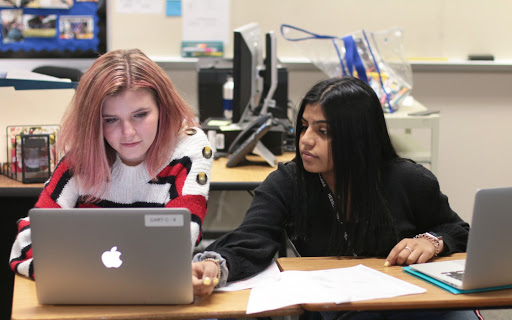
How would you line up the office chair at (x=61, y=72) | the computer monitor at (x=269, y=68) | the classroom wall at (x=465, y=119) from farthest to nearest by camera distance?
the classroom wall at (x=465, y=119) < the office chair at (x=61, y=72) < the computer monitor at (x=269, y=68)

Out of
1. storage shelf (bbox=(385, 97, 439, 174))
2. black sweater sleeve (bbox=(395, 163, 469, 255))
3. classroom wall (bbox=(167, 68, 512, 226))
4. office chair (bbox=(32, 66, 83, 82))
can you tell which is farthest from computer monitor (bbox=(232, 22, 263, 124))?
black sweater sleeve (bbox=(395, 163, 469, 255))

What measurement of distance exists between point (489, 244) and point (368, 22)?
2.80 m

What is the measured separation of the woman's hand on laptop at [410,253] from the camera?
1639 mm

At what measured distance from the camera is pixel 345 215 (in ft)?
5.93

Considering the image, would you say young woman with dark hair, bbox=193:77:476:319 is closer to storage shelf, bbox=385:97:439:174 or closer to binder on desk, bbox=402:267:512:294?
binder on desk, bbox=402:267:512:294

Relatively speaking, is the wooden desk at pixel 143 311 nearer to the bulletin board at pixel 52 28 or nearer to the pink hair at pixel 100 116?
the pink hair at pixel 100 116

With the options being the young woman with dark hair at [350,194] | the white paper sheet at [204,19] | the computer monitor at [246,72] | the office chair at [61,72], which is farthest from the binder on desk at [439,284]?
the white paper sheet at [204,19]

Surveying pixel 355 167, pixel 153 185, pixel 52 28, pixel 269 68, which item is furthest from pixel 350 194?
pixel 52 28

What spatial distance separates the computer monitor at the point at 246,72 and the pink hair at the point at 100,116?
1072 millimetres

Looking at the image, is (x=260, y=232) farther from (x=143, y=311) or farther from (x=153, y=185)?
(x=143, y=311)

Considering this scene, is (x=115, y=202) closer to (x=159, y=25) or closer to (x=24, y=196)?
(x=24, y=196)

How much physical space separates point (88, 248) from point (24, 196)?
1260 millimetres

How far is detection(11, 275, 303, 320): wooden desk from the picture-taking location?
132 cm

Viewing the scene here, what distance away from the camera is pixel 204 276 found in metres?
1.44
